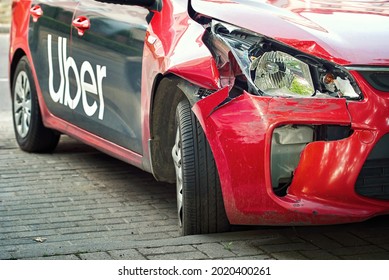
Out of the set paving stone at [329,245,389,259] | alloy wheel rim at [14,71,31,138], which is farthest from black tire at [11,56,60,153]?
paving stone at [329,245,389,259]

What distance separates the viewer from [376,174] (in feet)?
15.1

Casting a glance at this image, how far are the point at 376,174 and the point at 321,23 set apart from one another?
0.71 m

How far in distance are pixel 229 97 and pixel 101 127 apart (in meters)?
1.74

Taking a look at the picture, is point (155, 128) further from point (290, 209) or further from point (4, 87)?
point (4, 87)

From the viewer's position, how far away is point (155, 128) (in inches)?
219

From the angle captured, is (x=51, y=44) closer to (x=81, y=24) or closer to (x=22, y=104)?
(x=81, y=24)

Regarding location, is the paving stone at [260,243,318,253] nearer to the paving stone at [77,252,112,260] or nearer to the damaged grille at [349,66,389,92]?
the paving stone at [77,252,112,260]

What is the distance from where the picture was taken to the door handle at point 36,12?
23.4 feet

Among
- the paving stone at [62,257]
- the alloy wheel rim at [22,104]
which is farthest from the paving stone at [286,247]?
the alloy wheel rim at [22,104]

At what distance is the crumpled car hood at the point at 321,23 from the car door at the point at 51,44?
1658 millimetres

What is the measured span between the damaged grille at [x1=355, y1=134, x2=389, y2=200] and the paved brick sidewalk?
1.09 feet

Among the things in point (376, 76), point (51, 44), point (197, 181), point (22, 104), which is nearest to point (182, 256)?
point (197, 181)

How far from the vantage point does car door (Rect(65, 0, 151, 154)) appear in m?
5.70
